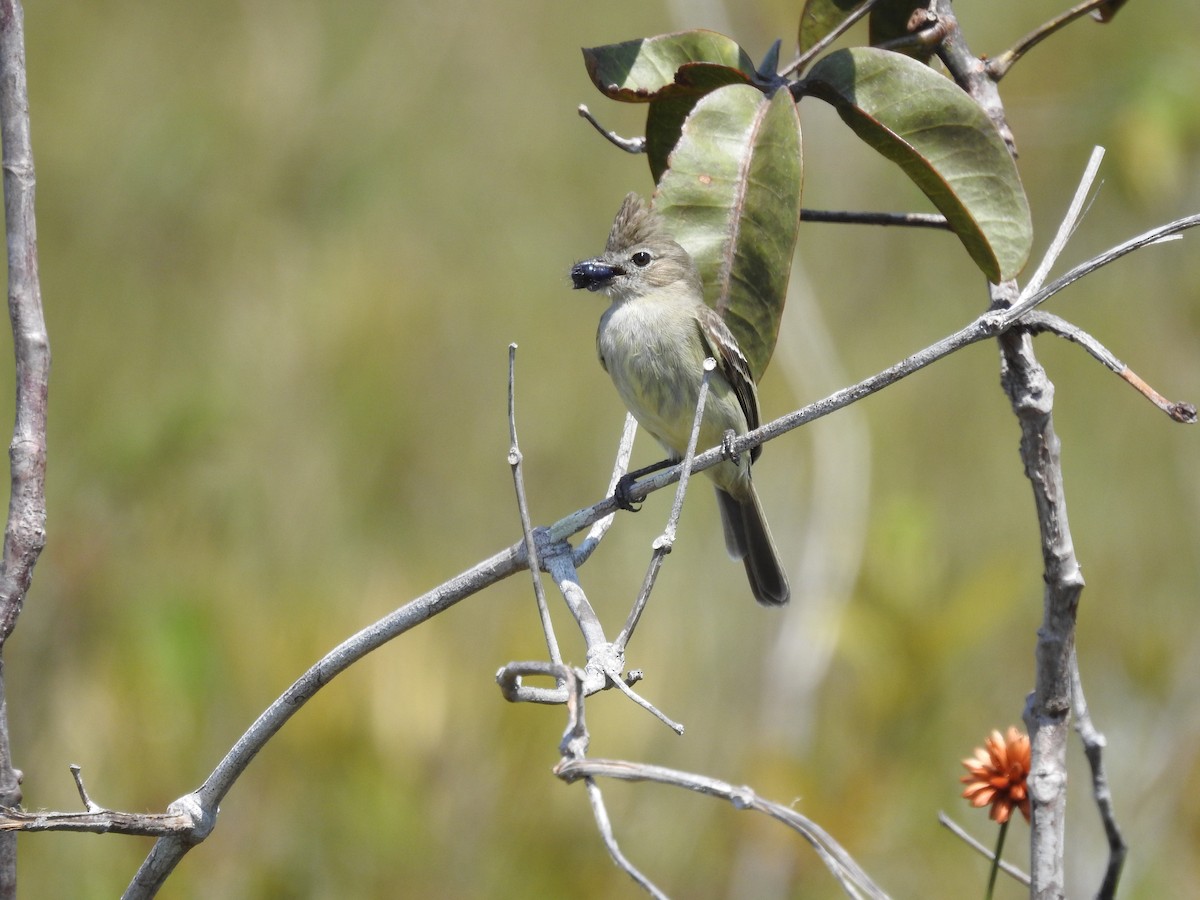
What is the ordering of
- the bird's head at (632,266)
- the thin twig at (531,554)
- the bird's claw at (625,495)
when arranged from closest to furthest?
1. the thin twig at (531,554)
2. the bird's claw at (625,495)
3. the bird's head at (632,266)

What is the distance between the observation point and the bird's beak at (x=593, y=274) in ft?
10.9

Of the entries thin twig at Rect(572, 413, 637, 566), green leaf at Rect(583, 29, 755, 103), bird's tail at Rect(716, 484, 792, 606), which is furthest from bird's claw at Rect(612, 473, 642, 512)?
bird's tail at Rect(716, 484, 792, 606)

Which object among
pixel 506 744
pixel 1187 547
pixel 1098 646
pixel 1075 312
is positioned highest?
Answer: pixel 1075 312

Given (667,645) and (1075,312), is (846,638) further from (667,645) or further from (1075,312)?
(1075,312)

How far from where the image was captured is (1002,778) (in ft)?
5.88

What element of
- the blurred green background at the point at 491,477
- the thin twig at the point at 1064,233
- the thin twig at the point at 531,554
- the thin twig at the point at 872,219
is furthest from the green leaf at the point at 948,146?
the blurred green background at the point at 491,477

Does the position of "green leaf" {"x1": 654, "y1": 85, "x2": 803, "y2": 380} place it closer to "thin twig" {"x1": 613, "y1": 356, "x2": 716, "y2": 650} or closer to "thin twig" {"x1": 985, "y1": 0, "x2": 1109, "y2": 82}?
"thin twig" {"x1": 613, "y1": 356, "x2": 716, "y2": 650}

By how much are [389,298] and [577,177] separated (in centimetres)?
206

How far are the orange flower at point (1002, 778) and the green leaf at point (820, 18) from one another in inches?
40.1

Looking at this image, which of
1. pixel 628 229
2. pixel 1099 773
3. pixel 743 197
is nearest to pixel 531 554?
pixel 743 197

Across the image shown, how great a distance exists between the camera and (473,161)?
7.75 m

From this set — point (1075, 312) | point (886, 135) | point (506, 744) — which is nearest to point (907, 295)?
point (1075, 312)

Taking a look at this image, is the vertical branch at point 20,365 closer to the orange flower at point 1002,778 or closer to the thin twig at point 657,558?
the thin twig at point 657,558

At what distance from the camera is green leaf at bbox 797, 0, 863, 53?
6.06ft
